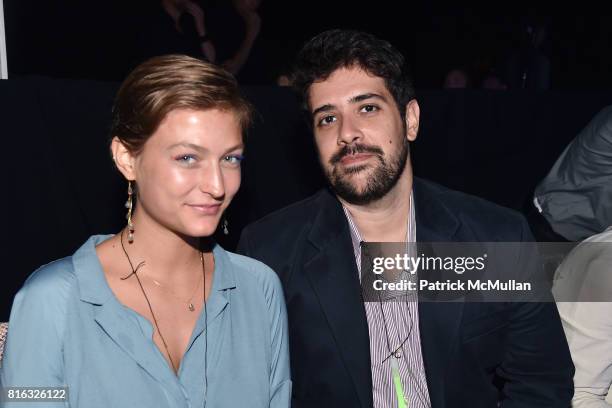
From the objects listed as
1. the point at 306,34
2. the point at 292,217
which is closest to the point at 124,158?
the point at 292,217

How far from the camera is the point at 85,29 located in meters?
4.06

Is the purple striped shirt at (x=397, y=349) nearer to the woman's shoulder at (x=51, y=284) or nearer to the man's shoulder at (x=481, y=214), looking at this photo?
the man's shoulder at (x=481, y=214)

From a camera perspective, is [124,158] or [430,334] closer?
[124,158]

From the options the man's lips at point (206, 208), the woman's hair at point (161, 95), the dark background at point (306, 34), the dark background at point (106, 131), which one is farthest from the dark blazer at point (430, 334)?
the dark background at point (306, 34)

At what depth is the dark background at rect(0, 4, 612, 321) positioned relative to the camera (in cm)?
256

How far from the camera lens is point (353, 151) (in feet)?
6.92

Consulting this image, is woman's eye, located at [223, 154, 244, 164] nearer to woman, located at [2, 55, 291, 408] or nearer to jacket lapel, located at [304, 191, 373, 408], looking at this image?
woman, located at [2, 55, 291, 408]

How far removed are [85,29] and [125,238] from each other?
2.72 m

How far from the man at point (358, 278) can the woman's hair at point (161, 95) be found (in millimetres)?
566

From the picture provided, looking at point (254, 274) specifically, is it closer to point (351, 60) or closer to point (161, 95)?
point (161, 95)

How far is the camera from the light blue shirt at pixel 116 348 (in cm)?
151

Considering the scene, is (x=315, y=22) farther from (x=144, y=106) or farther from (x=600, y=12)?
(x=144, y=106)

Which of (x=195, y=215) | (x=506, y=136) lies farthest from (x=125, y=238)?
(x=506, y=136)

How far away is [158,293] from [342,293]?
574mm
